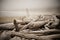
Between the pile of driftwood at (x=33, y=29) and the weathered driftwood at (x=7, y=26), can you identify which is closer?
the pile of driftwood at (x=33, y=29)

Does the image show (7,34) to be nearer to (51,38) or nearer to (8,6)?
(8,6)

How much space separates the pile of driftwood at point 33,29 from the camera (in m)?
1.93

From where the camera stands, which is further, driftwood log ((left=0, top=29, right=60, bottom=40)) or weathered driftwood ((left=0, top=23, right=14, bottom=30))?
weathered driftwood ((left=0, top=23, right=14, bottom=30))

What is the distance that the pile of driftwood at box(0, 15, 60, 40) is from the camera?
1932mm

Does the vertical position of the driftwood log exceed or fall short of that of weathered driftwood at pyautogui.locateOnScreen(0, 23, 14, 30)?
it falls short

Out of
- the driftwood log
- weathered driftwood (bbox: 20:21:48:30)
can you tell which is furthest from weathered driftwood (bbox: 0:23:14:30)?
weathered driftwood (bbox: 20:21:48:30)

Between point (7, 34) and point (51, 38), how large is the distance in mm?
998

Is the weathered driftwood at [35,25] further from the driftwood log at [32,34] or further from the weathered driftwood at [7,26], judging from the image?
the weathered driftwood at [7,26]

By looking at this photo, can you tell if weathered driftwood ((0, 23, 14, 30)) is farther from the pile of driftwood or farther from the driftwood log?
the driftwood log

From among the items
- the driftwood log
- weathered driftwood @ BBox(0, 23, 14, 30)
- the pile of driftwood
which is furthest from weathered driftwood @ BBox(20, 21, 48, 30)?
weathered driftwood @ BBox(0, 23, 14, 30)

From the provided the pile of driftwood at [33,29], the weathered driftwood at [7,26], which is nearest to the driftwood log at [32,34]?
the pile of driftwood at [33,29]

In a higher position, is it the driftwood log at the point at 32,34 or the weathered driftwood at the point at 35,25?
the weathered driftwood at the point at 35,25

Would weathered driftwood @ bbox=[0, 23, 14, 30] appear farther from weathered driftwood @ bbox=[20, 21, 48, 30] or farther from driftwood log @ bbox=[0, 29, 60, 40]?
weathered driftwood @ bbox=[20, 21, 48, 30]

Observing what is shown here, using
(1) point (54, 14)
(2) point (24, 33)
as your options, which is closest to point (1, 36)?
(2) point (24, 33)
